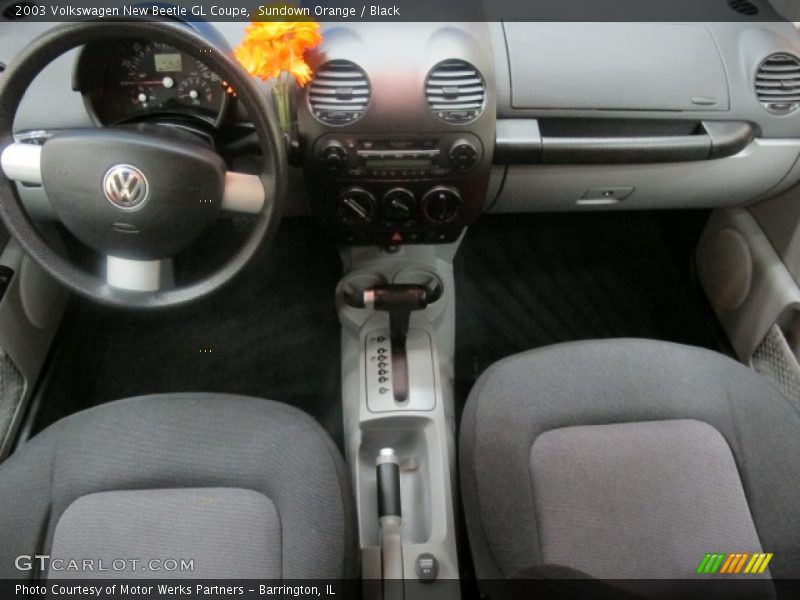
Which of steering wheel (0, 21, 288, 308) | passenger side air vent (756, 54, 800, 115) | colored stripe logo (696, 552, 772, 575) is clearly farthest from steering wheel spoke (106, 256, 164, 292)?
passenger side air vent (756, 54, 800, 115)

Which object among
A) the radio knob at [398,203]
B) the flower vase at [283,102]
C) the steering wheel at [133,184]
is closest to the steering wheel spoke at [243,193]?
the steering wheel at [133,184]

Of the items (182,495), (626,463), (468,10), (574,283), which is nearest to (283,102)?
(468,10)

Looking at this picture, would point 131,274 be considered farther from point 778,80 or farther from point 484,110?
point 778,80

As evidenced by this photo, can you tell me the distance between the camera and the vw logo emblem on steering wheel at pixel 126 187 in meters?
0.75

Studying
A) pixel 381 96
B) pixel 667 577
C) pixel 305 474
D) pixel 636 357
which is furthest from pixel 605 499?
pixel 381 96

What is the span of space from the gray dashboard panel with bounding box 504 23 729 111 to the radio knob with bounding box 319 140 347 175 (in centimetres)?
29

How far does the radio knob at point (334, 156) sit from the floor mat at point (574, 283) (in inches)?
26.7

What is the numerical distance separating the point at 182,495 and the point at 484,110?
660mm

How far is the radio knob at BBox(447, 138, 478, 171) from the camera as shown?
0.93 metres

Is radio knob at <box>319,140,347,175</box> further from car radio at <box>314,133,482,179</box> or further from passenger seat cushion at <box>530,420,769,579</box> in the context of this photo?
passenger seat cushion at <box>530,420,769,579</box>

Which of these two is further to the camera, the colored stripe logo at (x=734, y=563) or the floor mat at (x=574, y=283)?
the floor mat at (x=574, y=283)

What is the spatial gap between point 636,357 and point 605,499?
230 mm

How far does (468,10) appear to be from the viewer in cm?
96

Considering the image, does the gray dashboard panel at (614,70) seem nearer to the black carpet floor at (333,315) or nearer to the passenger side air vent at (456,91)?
the passenger side air vent at (456,91)
